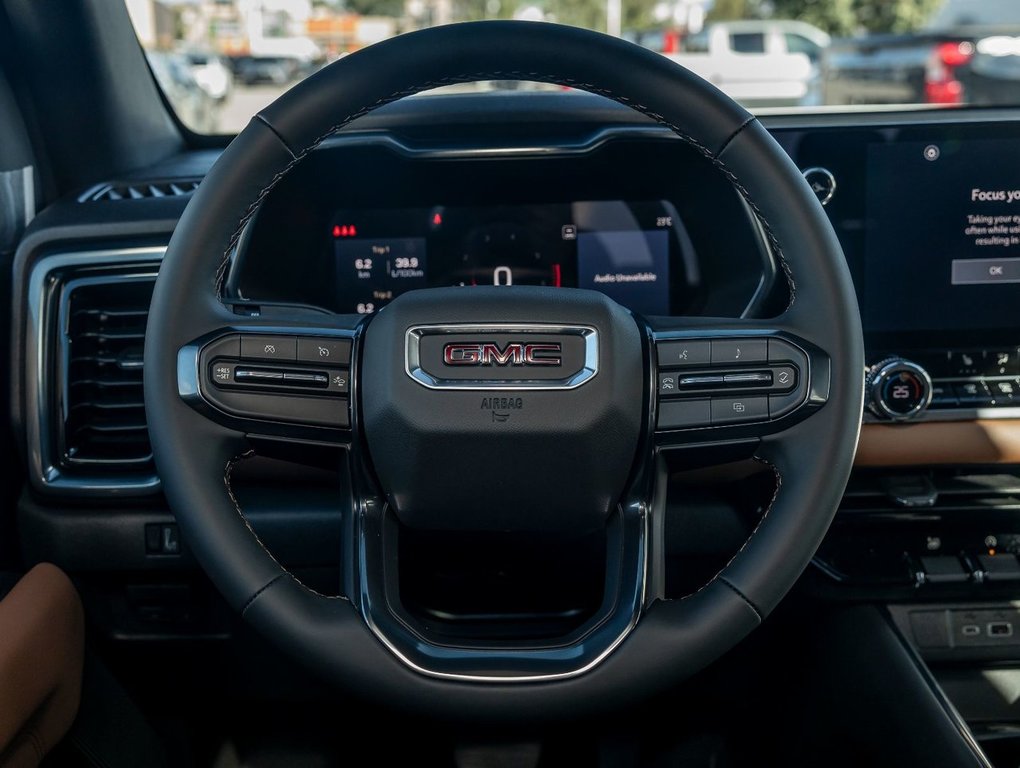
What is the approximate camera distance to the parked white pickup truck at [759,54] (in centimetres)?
1102

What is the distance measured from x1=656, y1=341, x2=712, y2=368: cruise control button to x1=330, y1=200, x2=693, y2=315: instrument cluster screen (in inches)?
27.1

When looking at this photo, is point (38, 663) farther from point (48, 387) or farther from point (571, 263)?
point (571, 263)

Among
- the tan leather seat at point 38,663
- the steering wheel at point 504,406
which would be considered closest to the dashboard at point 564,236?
the tan leather seat at point 38,663

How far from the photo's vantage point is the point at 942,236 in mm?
2072

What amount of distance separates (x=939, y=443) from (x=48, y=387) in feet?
4.78

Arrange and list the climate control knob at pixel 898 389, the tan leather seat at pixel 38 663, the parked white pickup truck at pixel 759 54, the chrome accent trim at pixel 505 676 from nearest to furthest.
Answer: the chrome accent trim at pixel 505 676
the tan leather seat at pixel 38 663
the climate control knob at pixel 898 389
the parked white pickup truck at pixel 759 54

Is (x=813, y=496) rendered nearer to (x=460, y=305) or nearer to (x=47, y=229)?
(x=460, y=305)

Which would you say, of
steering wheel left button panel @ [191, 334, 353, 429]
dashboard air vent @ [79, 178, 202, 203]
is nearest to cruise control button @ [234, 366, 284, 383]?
steering wheel left button panel @ [191, 334, 353, 429]

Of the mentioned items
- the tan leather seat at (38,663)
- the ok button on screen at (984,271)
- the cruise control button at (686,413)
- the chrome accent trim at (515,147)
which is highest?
the chrome accent trim at (515,147)

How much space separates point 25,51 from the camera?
88.6 inches

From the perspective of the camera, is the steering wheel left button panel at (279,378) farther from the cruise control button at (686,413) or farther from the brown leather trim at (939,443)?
the brown leather trim at (939,443)

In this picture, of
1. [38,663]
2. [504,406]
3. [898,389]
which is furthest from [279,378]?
[898,389]

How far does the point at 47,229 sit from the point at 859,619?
4.99 feet

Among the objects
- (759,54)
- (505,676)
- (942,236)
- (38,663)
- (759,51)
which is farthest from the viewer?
(759,51)
